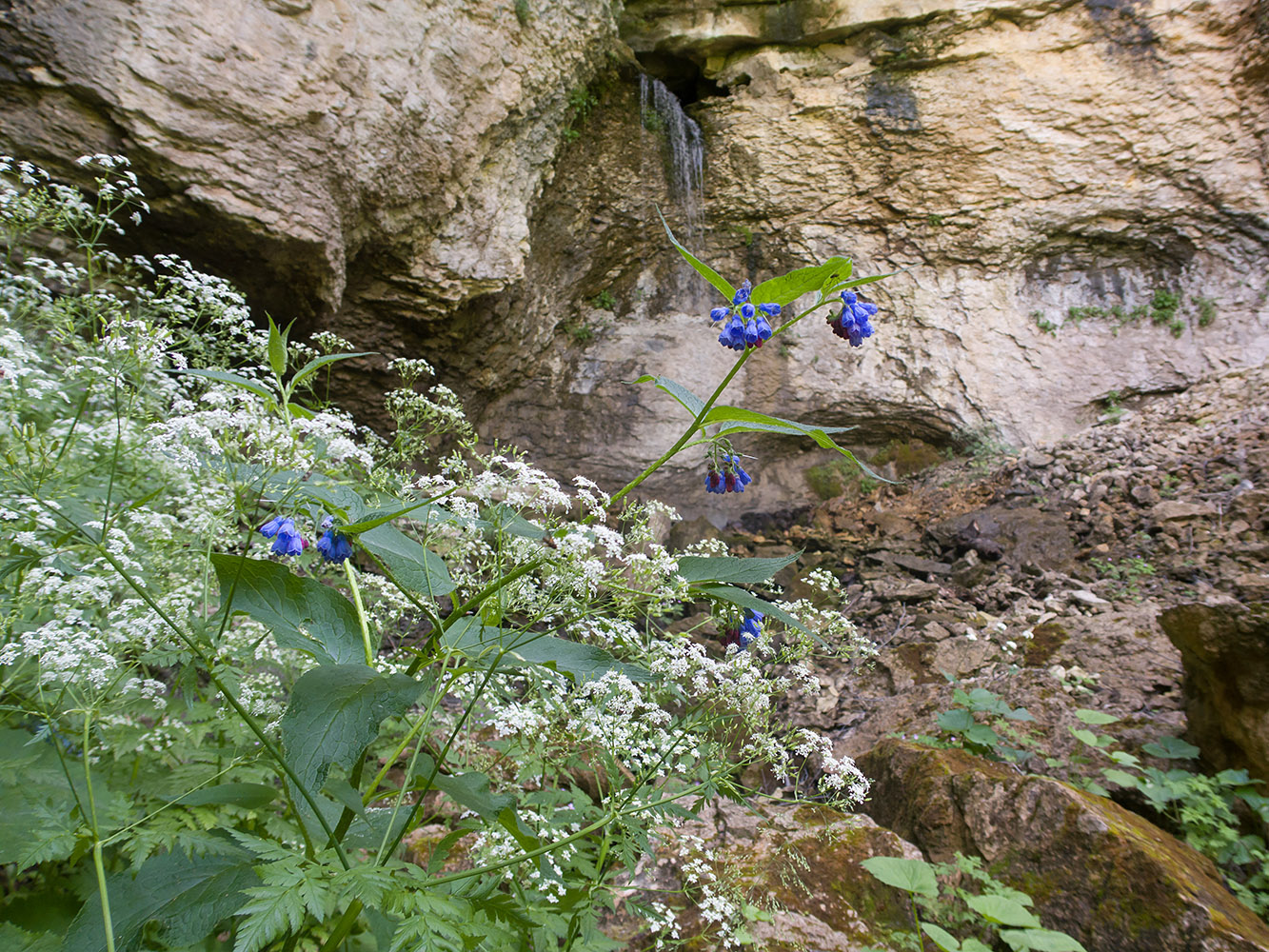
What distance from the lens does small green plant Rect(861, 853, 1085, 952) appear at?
165 cm

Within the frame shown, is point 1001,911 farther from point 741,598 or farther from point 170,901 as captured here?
point 170,901

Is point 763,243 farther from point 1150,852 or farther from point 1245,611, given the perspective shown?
point 1150,852

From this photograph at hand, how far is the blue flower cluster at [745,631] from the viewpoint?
1.33 meters

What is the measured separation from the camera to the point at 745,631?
135 centimetres

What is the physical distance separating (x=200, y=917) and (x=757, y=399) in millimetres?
9193

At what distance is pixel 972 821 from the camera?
2.30 m

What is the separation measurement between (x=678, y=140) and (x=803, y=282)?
8706 millimetres

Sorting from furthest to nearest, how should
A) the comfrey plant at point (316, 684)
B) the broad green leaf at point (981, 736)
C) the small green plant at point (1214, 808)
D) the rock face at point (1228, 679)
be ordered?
the broad green leaf at point (981, 736)
the rock face at point (1228, 679)
the small green plant at point (1214, 808)
the comfrey plant at point (316, 684)

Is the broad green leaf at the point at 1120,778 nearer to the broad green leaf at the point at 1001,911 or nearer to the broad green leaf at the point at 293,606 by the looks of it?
the broad green leaf at the point at 1001,911

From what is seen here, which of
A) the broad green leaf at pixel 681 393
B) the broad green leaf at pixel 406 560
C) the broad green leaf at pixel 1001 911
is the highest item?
the broad green leaf at pixel 681 393

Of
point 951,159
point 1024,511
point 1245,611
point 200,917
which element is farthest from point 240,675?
point 951,159

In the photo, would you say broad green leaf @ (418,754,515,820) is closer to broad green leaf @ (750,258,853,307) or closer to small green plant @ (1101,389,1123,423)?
broad green leaf @ (750,258,853,307)

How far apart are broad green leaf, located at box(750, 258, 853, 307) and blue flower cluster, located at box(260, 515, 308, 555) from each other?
96 cm

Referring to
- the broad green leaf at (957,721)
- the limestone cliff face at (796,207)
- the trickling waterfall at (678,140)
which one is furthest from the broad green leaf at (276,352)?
the trickling waterfall at (678,140)
